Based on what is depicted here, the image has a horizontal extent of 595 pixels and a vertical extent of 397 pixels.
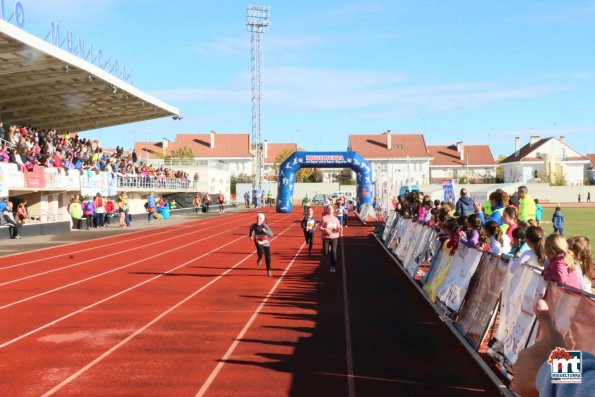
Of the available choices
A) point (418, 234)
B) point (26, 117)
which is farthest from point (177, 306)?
point (26, 117)

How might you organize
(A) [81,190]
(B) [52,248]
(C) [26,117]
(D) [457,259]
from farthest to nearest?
(C) [26,117]
(A) [81,190]
(B) [52,248]
(D) [457,259]

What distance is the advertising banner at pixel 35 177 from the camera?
26891mm

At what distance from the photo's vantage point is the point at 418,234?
1336 centimetres

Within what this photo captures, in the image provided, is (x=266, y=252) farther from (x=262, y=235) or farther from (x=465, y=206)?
(x=465, y=206)

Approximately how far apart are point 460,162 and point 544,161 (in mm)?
20523

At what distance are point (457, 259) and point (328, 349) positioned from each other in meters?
2.23

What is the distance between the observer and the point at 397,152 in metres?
104

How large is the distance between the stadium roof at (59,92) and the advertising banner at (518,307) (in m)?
22.2

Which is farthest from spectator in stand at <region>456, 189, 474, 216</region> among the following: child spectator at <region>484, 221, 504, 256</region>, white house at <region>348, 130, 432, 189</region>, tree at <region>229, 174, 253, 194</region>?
white house at <region>348, 130, 432, 189</region>

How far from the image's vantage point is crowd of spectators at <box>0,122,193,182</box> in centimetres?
2766

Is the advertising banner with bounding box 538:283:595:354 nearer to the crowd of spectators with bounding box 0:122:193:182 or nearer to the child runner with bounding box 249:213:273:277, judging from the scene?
the child runner with bounding box 249:213:273:277

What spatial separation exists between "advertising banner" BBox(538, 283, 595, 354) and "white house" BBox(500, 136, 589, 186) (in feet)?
318

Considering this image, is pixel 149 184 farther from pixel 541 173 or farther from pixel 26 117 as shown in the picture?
pixel 541 173

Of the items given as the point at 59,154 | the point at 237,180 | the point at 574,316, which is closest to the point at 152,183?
the point at 59,154
